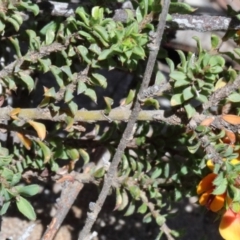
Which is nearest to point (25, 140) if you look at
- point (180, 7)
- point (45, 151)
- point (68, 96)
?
point (45, 151)

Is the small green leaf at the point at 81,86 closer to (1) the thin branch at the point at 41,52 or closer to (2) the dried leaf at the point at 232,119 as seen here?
(1) the thin branch at the point at 41,52

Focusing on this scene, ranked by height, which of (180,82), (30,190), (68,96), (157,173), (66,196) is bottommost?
(66,196)

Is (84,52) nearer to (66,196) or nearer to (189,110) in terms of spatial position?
(189,110)

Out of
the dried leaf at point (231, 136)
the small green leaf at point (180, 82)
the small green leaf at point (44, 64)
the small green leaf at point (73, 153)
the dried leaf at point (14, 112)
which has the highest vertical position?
the small green leaf at point (180, 82)

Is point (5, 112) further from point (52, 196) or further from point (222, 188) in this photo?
point (52, 196)

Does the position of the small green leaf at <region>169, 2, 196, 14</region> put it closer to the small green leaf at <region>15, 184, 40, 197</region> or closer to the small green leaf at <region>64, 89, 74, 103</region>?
the small green leaf at <region>64, 89, 74, 103</region>

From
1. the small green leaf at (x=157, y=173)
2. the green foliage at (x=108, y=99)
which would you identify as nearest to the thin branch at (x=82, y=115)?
the green foliage at (x=108, y=99)

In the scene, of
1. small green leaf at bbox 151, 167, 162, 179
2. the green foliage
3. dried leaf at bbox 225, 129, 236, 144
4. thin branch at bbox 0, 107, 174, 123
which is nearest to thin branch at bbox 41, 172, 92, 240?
the green foliage
